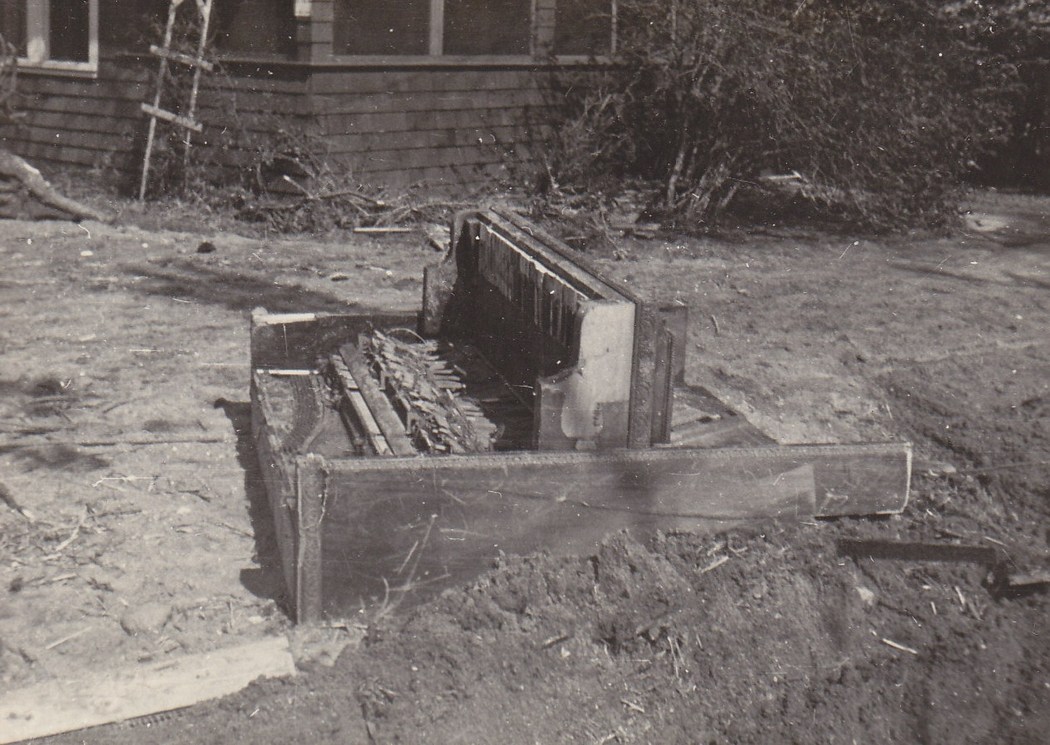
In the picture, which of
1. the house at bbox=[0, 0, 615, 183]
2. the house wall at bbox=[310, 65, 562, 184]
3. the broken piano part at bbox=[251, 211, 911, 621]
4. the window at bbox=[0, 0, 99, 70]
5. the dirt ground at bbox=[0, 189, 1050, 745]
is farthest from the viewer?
the window at bbox=[0, 0, 99, 70]

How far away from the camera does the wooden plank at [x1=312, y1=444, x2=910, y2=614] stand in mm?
3672

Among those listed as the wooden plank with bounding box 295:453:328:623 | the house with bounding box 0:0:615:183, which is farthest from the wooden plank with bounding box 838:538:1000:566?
the house with bounding box 0:0:615:183

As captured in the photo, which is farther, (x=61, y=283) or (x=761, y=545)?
(x=61, y=283)

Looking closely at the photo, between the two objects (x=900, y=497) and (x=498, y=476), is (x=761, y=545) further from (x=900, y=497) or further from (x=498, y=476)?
(x=498, y=476)

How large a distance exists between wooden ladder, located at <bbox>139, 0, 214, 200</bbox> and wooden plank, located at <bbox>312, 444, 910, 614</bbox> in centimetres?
852

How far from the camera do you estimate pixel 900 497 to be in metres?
4.22

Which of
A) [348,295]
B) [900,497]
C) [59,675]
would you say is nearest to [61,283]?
[348,295]

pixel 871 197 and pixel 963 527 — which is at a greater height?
pixel 871 197

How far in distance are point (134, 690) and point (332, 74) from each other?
8.42 meters

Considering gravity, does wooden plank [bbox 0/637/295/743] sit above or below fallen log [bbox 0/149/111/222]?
below

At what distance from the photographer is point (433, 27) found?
39.5ft

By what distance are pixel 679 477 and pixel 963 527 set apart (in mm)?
1288

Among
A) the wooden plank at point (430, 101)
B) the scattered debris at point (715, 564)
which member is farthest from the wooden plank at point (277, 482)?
the wooden plank at point (430, 101)

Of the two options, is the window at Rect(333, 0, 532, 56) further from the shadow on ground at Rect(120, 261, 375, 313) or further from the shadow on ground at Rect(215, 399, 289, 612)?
the shadow on ground at Rect(215, 399, 289, 612)
